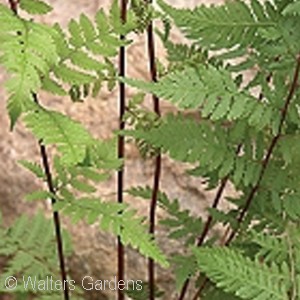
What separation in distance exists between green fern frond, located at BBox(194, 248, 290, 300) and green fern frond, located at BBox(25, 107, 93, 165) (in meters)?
0.32

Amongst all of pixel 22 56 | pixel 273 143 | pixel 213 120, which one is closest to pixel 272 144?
pixel 273 143

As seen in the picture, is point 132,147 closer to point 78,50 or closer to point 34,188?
point 34,188

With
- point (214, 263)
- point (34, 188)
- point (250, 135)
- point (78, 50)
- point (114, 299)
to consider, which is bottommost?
point (114, 299)

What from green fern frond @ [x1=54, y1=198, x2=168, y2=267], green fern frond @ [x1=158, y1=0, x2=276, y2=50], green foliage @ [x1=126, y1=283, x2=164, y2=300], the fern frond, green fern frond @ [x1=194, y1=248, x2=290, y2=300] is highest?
green fern frond @ [x1=158, y1=0, x2=276, y2=50]

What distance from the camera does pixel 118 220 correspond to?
154 cm

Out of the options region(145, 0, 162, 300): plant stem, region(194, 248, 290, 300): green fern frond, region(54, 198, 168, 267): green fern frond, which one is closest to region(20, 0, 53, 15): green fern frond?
region(145, 0, 162, 300): plant stem

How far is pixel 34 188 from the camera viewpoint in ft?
8.78

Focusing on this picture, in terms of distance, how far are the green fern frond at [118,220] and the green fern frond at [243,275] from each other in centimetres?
8

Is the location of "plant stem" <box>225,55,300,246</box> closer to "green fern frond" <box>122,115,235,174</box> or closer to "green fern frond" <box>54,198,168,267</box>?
"green fern frond" <box>122,115,235,174</box>

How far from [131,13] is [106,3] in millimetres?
1361

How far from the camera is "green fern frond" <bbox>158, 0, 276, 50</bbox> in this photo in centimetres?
154

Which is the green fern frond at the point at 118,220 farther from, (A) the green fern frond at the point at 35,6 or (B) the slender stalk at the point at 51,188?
(A) the green fern frond at the point at 35,6

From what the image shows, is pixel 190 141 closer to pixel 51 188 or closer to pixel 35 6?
pixel 51 188

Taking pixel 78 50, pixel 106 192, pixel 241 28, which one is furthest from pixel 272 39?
pixel 106 192
